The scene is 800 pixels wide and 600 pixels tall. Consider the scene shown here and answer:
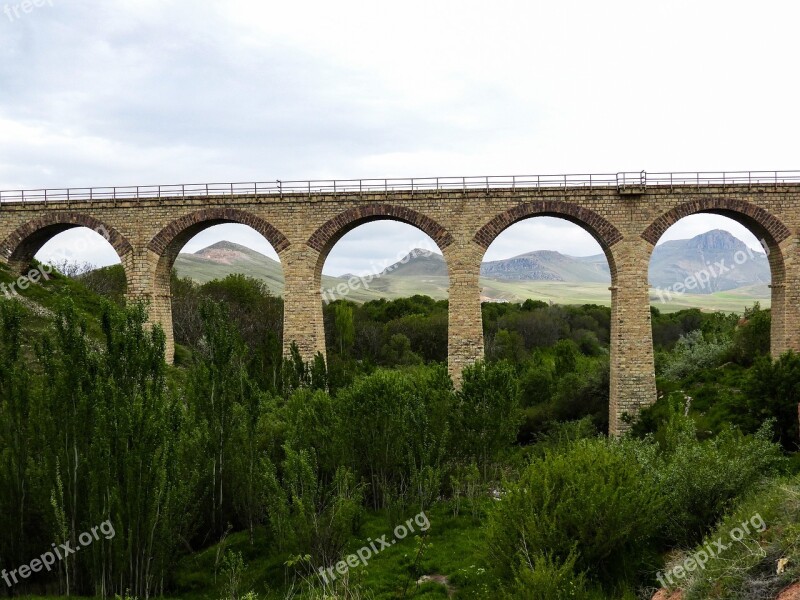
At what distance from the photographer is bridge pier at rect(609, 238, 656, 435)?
2420 centimetres

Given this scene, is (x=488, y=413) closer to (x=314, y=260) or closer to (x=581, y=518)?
(x=581, y=518)

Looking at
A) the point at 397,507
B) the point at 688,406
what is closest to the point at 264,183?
the point at 397,507

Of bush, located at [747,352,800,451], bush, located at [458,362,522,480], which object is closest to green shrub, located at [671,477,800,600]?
bush, located at [458,362,522,480]

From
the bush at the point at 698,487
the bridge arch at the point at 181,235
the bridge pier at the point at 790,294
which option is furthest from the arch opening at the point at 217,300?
the bridge pier at the point at 790,294

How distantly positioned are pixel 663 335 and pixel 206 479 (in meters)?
53.8

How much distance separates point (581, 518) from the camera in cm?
1005

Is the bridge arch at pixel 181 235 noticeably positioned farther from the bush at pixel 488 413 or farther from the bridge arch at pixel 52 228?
the bush at pixel 488 413

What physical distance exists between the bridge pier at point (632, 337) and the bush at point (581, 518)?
45.4 feet

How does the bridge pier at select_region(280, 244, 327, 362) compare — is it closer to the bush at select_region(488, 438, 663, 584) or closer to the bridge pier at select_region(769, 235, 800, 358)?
the bush at select_region(488, 438, 663, 584)

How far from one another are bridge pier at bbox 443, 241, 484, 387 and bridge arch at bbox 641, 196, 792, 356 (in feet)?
23.7

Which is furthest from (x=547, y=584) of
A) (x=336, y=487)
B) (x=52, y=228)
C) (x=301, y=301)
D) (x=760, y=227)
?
(x=52, y=228)

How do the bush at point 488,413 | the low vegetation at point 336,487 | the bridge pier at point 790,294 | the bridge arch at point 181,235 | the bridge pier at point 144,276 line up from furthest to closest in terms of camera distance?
1. the bridge pier at point 144,276
2. the bridge arch at point 181,235
3. the bridge pier at point 790,294
4. the bush at point 488,413
5. the low vegetation at point 336,487

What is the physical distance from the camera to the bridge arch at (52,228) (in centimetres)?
2606

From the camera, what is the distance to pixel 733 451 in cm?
1296
